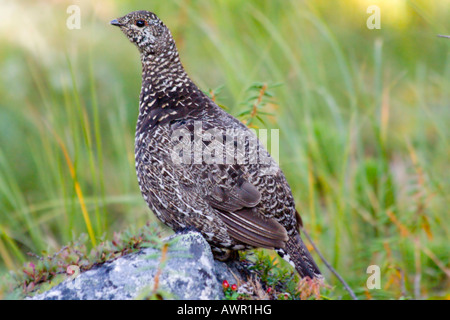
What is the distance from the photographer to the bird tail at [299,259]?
3619mm

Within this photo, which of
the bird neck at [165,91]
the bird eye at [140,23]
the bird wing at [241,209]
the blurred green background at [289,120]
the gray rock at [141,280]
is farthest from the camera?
the blurred green background at [289,120]

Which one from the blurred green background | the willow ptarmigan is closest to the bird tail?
the willow ptarmigan

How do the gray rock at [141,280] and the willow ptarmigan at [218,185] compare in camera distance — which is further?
the willow ptarmigan at [218,185]

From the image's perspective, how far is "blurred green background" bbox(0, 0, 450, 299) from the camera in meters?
5.41

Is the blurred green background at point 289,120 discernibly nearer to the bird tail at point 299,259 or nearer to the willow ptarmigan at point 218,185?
the willow ptarmigan at point 218,185

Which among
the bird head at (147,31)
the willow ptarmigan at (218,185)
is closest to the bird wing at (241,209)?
the willow ptarmigan at (218,185)

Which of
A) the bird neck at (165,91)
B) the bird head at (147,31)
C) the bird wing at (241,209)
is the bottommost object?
the bird wing at (241,209)

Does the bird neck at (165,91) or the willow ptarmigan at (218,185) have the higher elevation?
the bird neck at (165,91)

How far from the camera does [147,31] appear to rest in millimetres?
4105

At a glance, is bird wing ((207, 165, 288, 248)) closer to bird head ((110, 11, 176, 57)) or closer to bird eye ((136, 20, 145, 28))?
bird head ((110, 11, 176, 57))

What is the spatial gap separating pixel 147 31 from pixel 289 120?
3.16 metres

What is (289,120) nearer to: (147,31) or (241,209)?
(147,31)

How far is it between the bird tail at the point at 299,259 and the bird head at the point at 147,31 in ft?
5.69

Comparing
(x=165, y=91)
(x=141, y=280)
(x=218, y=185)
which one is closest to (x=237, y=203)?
(x=218, y=185)
